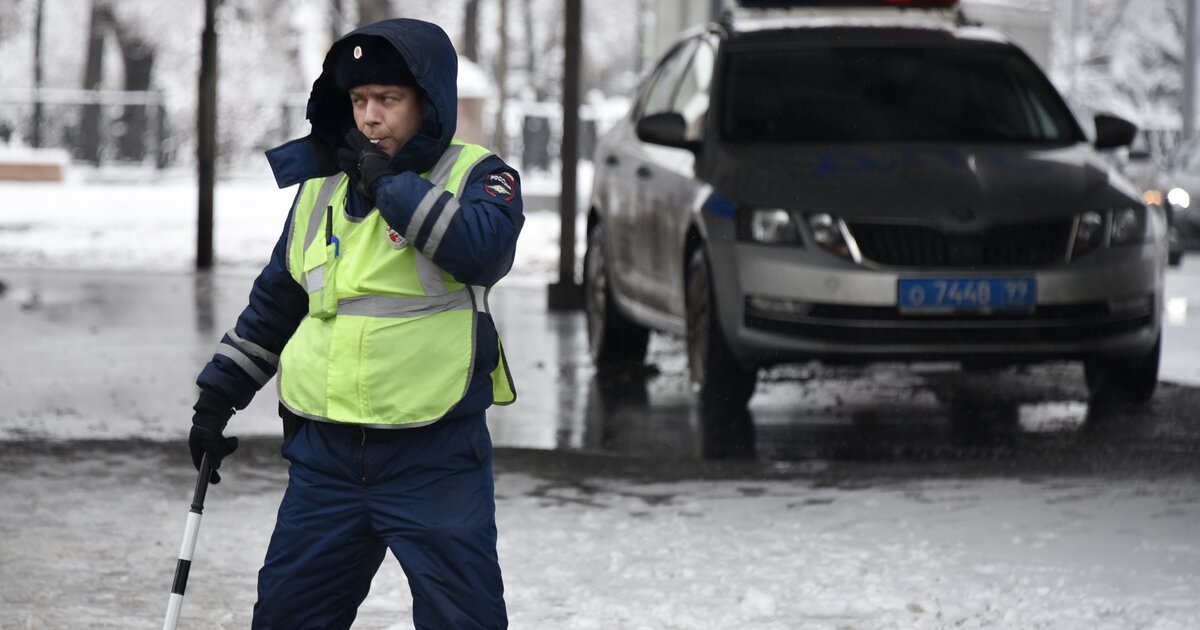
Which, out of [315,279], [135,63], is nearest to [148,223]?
[135,63]

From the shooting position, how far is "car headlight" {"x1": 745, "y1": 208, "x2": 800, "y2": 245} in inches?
343

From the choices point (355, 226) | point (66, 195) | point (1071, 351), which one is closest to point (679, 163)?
point (1071, 351)

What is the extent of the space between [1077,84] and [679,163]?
5299cm

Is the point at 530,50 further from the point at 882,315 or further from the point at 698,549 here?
the point at 698,549

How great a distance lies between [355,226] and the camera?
422 centimetres

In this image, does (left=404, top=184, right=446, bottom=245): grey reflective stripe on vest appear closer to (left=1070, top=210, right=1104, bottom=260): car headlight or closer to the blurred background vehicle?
(left=1070, top=210, right=1104, bottom=260): car headlight

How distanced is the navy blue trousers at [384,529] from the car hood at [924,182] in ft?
15.2

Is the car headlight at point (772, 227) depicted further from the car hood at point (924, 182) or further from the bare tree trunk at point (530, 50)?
the bare tree trunk at point (530, 50)

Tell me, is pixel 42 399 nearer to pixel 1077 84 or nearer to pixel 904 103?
pixel 904 103

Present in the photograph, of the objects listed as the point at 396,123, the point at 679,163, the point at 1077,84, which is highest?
the point at 396,123

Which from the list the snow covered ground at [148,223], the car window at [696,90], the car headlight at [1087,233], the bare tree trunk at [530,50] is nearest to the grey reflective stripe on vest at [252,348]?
the car headlight at [1087,233]

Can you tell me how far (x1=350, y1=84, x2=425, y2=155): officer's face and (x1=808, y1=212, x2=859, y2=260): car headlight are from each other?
457 cm

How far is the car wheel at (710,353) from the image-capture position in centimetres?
900

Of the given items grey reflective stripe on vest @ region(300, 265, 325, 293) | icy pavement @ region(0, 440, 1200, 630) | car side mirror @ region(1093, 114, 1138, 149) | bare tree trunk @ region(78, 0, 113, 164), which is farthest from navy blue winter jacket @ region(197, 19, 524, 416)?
bare tree trunk @ region(78, 0, 113, 164)
